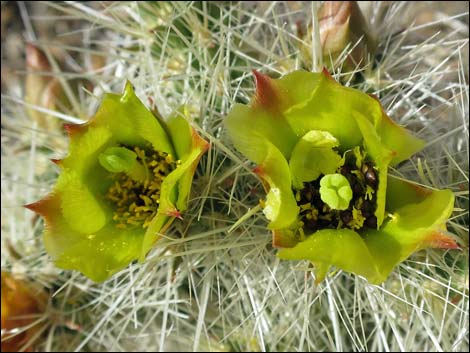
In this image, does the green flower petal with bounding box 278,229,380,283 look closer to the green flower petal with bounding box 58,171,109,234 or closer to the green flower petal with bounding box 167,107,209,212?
the green flower petal with bounding box 167,107,209,212

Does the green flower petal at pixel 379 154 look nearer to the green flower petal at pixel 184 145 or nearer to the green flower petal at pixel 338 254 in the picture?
the green flower petal at pixel 338 254

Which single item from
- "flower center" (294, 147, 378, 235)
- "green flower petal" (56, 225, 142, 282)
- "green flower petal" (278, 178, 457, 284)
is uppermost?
"green flower petal" (56, 225, 142, 282)

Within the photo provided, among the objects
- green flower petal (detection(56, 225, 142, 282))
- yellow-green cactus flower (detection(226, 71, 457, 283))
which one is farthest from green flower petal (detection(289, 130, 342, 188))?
green flower petal (detection(56, 225, 142, 282))

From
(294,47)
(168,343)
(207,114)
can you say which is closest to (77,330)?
(168,343)

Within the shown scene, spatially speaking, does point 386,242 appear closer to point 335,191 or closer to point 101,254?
point 335,191

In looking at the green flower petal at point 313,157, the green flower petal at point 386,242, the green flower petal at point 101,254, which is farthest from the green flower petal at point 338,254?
the green flower petal at point 101,254

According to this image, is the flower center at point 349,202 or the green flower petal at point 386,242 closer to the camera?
the green flower petal at point 386,242

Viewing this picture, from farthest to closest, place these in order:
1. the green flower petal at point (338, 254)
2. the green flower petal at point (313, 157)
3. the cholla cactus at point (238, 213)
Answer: the cholla cactus at point (238, 213), the green flower petal at point (313, 157), the green flower petal at point (338, 254)
